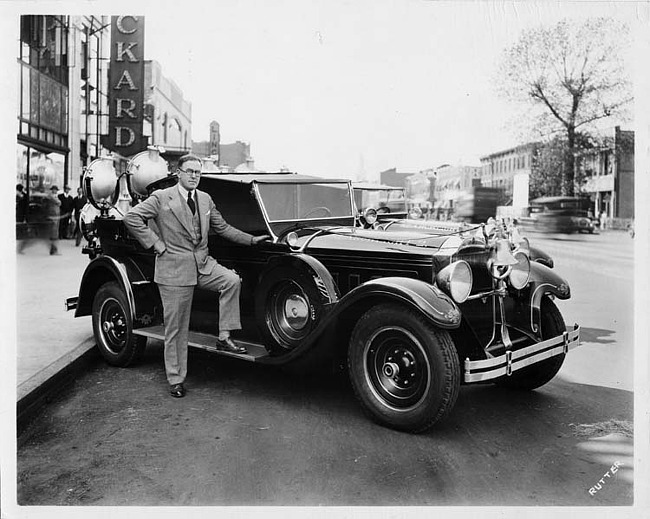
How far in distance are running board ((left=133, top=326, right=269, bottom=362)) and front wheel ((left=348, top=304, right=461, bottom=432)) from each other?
0.80 metres

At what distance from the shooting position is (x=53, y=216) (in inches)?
223

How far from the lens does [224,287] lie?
178 inches

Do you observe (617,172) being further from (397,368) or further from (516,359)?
(397,368)

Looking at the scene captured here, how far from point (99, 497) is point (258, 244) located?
6.98 feet

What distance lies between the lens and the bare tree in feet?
11.8

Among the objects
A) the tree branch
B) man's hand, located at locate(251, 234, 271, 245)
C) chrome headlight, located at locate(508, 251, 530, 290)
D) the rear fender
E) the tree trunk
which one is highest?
the tree branch

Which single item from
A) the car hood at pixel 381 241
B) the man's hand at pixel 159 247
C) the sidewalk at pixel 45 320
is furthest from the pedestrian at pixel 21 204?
the car hood at pixel 381 241

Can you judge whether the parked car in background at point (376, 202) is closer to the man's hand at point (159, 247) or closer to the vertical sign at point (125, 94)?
the man's hand at point (159, 247)

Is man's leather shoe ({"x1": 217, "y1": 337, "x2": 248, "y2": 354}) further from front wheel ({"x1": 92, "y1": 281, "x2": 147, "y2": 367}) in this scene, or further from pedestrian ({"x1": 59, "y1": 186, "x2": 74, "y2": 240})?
pedestrian ({"x1": 59, "y1": 186, "x2": 74, "y2": 240})

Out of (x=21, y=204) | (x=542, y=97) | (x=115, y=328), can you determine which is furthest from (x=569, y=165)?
(x=21, y=204)

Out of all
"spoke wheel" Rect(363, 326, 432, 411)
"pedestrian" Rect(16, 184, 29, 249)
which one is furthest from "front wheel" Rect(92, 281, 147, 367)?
"spoke wheel" Rect(363, 326, 432, 411)

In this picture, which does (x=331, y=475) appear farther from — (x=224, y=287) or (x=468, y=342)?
(x=224, y=287)

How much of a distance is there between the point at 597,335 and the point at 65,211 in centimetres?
541

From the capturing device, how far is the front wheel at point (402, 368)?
345 centimetres
